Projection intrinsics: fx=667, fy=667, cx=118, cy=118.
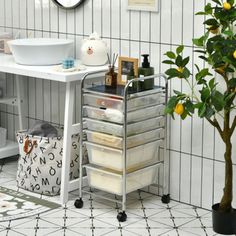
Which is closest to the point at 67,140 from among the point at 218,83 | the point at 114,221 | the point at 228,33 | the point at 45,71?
the point at 45,71

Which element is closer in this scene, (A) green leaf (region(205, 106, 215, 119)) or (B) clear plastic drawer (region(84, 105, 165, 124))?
(A) green leaf (region(205, 106, 215, 119))

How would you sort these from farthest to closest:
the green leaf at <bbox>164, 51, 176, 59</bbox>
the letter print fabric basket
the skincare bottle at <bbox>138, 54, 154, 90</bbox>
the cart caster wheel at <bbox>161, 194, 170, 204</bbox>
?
the letter print fabric basket
the cart caster wheel at <bbox>161, 194, 170, 204</bbox>
the skincare bottle at <bbox>138, 54, 154, 90</bbox>
the green leaf at <bbox>164, 51, 176, 59</bbox>

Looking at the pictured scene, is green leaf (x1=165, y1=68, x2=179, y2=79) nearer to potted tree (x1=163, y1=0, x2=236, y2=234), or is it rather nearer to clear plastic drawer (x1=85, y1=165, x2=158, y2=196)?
potted tree (x1=163, y1=0, x2=236, y2=234)

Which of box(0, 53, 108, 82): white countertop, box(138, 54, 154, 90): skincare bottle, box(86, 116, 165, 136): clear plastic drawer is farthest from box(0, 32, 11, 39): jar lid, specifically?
box(138, 54, 154, 90): skincare bottle

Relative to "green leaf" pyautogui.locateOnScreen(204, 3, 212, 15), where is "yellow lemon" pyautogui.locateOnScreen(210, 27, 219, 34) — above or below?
below

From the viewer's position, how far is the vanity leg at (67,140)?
3674mm

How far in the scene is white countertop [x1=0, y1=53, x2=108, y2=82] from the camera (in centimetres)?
364

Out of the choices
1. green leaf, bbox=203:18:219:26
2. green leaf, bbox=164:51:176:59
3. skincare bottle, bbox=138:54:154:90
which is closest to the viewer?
green leaf, bbox=203:18:219:26

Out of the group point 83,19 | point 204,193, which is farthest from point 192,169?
point 83,19

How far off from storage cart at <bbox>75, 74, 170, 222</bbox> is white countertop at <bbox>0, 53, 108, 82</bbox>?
0.07 meters

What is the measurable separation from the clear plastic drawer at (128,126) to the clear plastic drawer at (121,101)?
0.09m

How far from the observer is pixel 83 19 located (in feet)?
13.6

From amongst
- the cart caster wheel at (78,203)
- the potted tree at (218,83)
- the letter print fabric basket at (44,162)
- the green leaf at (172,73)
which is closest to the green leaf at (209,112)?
the potted tree at (218,83)

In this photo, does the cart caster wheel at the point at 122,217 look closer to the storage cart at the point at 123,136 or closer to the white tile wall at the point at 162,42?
the storage cart at the point at 123,136
